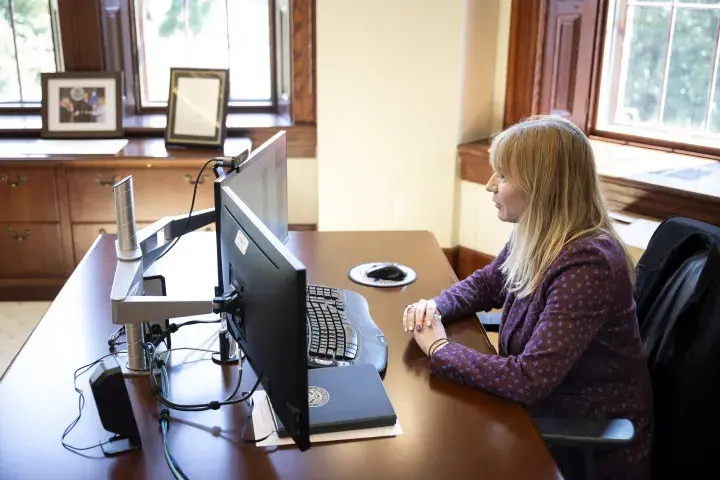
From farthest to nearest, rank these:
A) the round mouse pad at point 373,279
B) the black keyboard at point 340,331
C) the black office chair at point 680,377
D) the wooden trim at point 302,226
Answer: the wooden trim at point 302,226 → the round mouse pad at point 373,279 → the black keyboard at point 340,331 → the black office chair at point 680,377

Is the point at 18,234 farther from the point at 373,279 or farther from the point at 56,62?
the point at 373,279

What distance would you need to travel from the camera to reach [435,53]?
3201 millimetres

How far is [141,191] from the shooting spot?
3.18m

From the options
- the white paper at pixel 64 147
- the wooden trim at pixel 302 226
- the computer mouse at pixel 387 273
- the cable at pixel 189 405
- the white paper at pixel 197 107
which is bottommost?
the wooden trim at pixel 302 226

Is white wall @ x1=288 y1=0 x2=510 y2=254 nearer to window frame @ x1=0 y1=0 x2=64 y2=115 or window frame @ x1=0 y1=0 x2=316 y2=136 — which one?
window frame @ x1=0 y1=0 x2=316 y2=136

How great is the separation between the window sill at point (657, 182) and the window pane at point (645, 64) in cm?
17

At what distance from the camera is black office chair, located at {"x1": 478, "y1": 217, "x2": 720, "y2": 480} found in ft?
4.51

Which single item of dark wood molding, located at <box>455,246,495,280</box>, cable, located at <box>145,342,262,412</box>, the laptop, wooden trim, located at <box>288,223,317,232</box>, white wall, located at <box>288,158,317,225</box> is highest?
Answer: the laptop

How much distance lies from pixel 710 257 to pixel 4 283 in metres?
2.94

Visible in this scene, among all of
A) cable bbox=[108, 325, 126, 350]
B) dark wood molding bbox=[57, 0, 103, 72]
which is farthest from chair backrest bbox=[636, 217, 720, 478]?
dark wood molding bbox=[57, 0, 103, 72]

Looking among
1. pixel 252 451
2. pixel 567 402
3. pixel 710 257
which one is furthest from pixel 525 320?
pixel 252 451

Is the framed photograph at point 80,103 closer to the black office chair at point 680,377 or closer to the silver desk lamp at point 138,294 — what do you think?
the silver desk lamp at point 138,294

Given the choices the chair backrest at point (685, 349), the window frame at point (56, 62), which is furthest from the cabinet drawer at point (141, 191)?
the chair backrest at point (685, 349)

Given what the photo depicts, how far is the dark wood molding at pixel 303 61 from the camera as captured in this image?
332 centimetres
